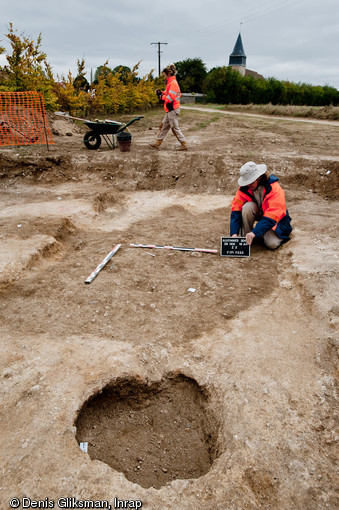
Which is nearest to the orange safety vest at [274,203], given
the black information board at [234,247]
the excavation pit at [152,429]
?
the black information board at [234,247]

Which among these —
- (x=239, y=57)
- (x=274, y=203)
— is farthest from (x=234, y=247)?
(x=239, y=57)

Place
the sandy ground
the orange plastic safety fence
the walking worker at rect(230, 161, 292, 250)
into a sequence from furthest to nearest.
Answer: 1. the orange plastic safety fence
2. the walking worker at rect(230, 161, 292, 250)
3. the sandy ground

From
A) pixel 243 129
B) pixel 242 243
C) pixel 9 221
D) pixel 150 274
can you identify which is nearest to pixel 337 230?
pixel 242 243

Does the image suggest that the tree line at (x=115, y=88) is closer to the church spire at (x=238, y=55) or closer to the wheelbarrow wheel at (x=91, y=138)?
the wheelbarrow wheel at (x=91, y=138)

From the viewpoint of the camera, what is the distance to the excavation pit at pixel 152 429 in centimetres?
250

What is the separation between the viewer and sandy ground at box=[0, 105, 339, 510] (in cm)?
217

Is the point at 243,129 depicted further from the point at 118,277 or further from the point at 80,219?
the point at 118,277

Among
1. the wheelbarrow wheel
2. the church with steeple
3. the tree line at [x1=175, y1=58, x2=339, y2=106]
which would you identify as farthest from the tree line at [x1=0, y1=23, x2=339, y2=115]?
the church with steeple

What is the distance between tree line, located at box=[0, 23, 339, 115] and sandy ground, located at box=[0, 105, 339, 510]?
9.07 metres

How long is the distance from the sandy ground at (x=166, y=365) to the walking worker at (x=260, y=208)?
0.31 metres

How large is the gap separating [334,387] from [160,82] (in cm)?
2461

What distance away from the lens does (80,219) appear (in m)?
6.38

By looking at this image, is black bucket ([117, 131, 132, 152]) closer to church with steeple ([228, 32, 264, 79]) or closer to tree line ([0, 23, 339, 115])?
tree line ([0, 23, 339, 115])

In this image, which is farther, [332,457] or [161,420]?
[161,420]
